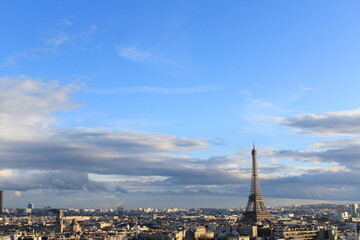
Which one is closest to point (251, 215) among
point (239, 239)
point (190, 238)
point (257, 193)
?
point (257, 193)

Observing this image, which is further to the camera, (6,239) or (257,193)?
(257,193)

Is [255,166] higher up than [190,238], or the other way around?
[255,166]

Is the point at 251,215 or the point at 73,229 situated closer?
the point at 73,229

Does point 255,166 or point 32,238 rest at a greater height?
point 255,166

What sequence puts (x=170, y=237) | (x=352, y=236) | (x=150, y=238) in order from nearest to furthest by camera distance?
(x=352, y=236) < (x=170, y=237) < (x=150, y=238)

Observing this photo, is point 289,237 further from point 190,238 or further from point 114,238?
point 114,238

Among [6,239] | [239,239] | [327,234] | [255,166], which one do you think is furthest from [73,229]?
[327,234]

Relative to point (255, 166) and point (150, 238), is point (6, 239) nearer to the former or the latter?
point (150, 238)

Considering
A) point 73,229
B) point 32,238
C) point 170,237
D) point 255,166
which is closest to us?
point 32,238

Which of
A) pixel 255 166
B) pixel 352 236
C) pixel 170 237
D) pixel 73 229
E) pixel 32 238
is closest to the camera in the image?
pixel 352 236
